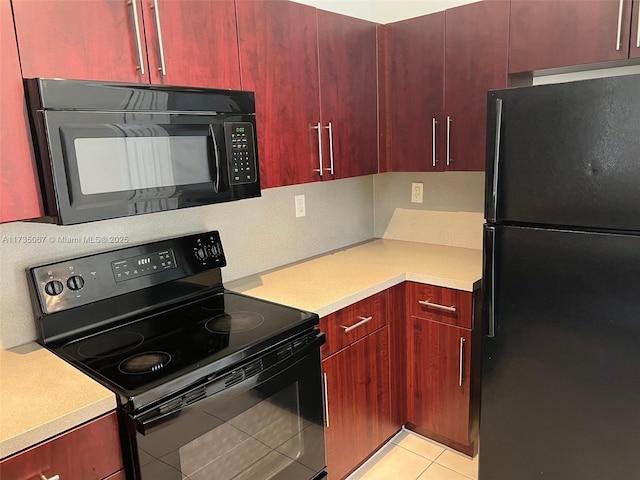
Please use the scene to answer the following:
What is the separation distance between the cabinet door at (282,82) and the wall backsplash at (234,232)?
12.3 inches

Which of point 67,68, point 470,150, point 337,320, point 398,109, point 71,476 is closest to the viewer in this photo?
point 71,476

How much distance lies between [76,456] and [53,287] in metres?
0.59

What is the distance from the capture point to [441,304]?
2.15 meters

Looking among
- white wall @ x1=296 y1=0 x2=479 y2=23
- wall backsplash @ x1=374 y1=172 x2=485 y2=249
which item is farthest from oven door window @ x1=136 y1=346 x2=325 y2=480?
white wall @ x1=296 y1=0 x2=479 y2=23

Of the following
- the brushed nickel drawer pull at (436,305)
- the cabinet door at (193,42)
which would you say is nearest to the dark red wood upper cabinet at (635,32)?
the brushed nickel drawer pull at (436,305)

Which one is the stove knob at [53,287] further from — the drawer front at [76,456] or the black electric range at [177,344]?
the drawer front at [76,456]

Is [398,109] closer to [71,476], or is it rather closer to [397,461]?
[397,461]

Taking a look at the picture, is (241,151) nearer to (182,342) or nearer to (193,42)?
(193,42)

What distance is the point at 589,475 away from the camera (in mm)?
1648

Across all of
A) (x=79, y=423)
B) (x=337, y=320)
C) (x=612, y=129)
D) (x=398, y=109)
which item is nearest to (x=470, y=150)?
(x=398, y=109)

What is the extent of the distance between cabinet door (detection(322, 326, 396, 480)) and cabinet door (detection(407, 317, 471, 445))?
15 cm

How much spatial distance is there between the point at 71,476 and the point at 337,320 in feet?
3.38

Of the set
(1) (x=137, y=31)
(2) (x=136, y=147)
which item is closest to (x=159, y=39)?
(1) (x=137, y=31)

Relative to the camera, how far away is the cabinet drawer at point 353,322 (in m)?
1.89
